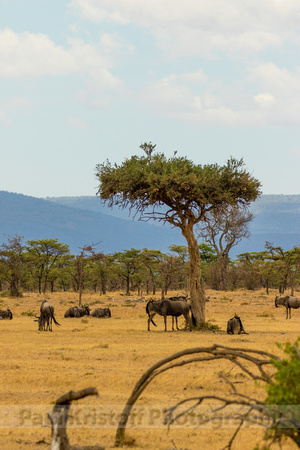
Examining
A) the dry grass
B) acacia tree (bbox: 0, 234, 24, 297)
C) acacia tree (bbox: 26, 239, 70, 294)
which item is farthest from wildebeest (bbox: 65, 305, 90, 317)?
acacia tree (bbox: 26, 239, 70, 294)

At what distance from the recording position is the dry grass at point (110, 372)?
732 cm

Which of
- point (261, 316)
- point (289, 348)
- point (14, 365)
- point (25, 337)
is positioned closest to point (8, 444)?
point (289, 348)

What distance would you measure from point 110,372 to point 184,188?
10.9m

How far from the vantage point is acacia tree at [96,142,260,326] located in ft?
71.6

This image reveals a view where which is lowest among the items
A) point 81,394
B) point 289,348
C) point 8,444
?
point 8,444

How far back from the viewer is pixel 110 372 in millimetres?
12062

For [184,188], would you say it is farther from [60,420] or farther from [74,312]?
[60,420]

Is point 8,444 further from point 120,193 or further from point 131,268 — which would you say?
point 131,268

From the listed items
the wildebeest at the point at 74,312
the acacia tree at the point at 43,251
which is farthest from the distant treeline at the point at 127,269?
the wildebeest at the point at 74,312

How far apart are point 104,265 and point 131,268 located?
11.4 feet

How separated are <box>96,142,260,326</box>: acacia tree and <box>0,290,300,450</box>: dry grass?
3515 mm

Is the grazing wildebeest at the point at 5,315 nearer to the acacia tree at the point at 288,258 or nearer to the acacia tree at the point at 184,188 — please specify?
the acacia tree at the point at 184,188

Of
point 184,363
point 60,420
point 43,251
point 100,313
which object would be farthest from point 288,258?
point 60,420

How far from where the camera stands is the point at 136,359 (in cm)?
1405
